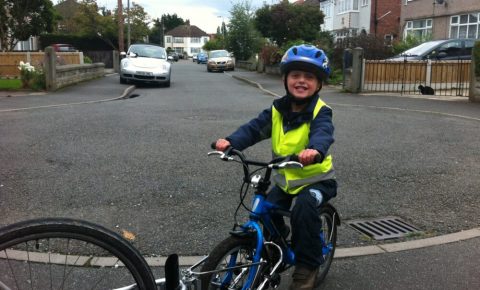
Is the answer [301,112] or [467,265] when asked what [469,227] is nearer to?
[467,265]

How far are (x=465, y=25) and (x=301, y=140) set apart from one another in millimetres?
31757

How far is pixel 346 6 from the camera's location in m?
43.7

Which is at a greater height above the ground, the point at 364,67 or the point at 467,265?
the point at 364,67

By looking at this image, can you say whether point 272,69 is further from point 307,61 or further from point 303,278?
point 303,278

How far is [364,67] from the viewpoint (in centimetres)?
1686

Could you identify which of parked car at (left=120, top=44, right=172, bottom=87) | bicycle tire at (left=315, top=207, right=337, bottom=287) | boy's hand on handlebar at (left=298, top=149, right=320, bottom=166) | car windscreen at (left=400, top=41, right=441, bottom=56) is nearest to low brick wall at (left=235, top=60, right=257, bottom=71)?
parked car at (left=120, top=44, right=172, bottom=87)

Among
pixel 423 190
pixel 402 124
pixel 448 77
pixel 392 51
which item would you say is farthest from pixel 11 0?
pixel 423 190

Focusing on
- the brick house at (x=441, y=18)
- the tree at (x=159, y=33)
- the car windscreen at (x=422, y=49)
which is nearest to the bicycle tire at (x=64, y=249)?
the car windscreen at (x=422, y=49)

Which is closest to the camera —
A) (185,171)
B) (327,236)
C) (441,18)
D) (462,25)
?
(327,236)

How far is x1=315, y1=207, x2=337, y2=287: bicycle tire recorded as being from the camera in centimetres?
360

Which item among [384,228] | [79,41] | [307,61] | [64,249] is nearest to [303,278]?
[307,61]

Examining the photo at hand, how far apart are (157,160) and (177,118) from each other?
390 centimetres

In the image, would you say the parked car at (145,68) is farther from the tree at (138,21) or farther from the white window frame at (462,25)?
the tree at (138,21)

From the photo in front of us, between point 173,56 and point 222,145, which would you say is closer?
point 222,145
